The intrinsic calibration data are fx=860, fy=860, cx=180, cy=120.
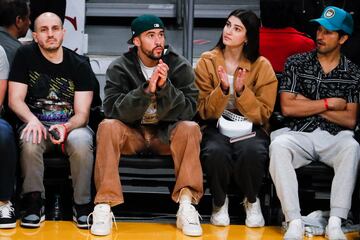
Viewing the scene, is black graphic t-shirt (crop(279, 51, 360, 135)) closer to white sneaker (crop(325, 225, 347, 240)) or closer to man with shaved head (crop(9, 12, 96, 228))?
white sneaker (crop(325, 225, 347, 240))

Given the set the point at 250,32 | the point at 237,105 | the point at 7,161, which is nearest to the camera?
the point at 7,161

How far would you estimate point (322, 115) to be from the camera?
5.27 m

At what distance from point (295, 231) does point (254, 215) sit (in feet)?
1.13

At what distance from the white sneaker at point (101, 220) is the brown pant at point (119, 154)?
0.14ft

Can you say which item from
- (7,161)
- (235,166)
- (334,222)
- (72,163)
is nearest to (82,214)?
(72,163)

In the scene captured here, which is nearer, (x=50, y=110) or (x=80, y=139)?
(x=80, y=139)

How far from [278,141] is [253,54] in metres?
0.64

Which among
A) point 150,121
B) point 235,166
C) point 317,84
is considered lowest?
point 235,166

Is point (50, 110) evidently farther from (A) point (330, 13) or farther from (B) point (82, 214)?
(A) point (330, 13)

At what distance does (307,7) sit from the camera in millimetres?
6312

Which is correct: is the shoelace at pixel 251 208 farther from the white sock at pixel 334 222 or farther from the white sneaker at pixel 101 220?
the white sneaker at pixel 101 220

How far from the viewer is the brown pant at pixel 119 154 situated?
492cm

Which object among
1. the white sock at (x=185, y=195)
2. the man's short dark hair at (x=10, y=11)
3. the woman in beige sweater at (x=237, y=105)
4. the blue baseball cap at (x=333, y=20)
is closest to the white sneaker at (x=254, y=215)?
the woman in beige sweater at (x=237, y=105)

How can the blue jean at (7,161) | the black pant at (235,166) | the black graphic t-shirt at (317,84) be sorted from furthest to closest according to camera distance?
the black graphic t-shirt at (317,84) → the black pant at (235,166) → the blue jean at (7,161)
